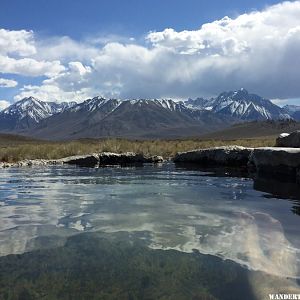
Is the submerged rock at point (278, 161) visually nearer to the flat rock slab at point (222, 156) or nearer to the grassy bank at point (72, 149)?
the flat rock slab at point (222, 156)

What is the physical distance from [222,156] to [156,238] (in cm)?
2525

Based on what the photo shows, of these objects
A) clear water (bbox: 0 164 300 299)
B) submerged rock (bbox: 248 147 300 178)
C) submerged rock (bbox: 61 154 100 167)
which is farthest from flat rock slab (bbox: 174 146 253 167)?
clear water (bbox: 0 164 300 299)

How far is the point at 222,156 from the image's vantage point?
35.7 m

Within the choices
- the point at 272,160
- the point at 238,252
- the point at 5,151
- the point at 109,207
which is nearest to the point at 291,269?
the point at 238,252

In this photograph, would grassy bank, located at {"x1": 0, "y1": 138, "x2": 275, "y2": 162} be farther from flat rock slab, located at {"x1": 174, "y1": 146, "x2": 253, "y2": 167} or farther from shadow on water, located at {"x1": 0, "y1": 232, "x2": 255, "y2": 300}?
shadow on water, located at {"x1": 0, "y1": 232, "x2": 255, "y2": 300}

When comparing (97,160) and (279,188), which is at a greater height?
(97,160)

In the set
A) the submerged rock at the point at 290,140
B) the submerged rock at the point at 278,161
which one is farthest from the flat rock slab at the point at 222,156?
the submerged rock at the point at 278,161

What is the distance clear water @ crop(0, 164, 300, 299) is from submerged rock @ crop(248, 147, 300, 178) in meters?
3.13

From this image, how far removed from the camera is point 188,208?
50.1 feet

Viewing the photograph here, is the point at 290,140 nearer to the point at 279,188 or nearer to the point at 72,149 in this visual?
the point at 279,188

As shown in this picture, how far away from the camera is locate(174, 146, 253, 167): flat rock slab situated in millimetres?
34812

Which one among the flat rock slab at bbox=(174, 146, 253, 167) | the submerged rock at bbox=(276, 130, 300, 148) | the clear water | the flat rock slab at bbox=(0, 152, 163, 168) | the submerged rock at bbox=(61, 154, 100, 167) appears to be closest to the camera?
the clear water

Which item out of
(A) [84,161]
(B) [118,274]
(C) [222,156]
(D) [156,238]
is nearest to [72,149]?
(A) [84,161]

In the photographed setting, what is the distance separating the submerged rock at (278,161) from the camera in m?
23.0
